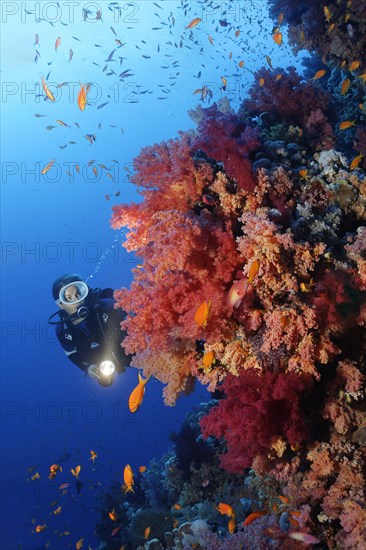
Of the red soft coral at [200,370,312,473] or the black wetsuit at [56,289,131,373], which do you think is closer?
the red soft coral at [200,370,312,473]

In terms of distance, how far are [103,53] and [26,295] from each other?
164 feet

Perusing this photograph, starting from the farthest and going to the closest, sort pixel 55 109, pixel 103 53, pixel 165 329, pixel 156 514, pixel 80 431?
pixel 55 109
pixel 103 53
pixel 80 431
pixel 156 514
pixel 165 329

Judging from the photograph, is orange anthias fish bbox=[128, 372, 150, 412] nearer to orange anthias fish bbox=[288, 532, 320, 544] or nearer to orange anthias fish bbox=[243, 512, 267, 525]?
orange anthias fish bbox=[243, 512, 267, 525]

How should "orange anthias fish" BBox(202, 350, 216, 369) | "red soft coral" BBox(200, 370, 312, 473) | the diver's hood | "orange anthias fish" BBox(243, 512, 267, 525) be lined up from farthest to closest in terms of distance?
the diver's hood
"orange anthias fish" BBox(243, 512, 267, 525)
"orange anthias fish" BBox(202, 350, 216, 369)
"red soft coral" BBox(200, 370, 312, 473)

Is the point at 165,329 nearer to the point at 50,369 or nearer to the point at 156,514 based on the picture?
the point at 156,514

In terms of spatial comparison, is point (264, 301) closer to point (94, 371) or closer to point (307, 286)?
point (307, 286)

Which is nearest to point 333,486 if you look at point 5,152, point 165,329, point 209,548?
point 209,548

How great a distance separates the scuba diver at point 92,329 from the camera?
6.69m

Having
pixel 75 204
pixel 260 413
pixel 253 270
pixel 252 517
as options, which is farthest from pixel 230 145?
pixel 75 204

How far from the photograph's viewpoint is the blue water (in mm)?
36719

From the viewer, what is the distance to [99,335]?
6.75 m

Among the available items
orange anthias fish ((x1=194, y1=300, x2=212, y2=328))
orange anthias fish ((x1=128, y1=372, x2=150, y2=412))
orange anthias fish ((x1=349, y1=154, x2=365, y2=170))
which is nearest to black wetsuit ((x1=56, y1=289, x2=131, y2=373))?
orange anthias fish ((x1=128, y1=372, x2=150, y2=412))

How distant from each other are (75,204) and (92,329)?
3964 inches

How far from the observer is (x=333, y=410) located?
3.88 metres
